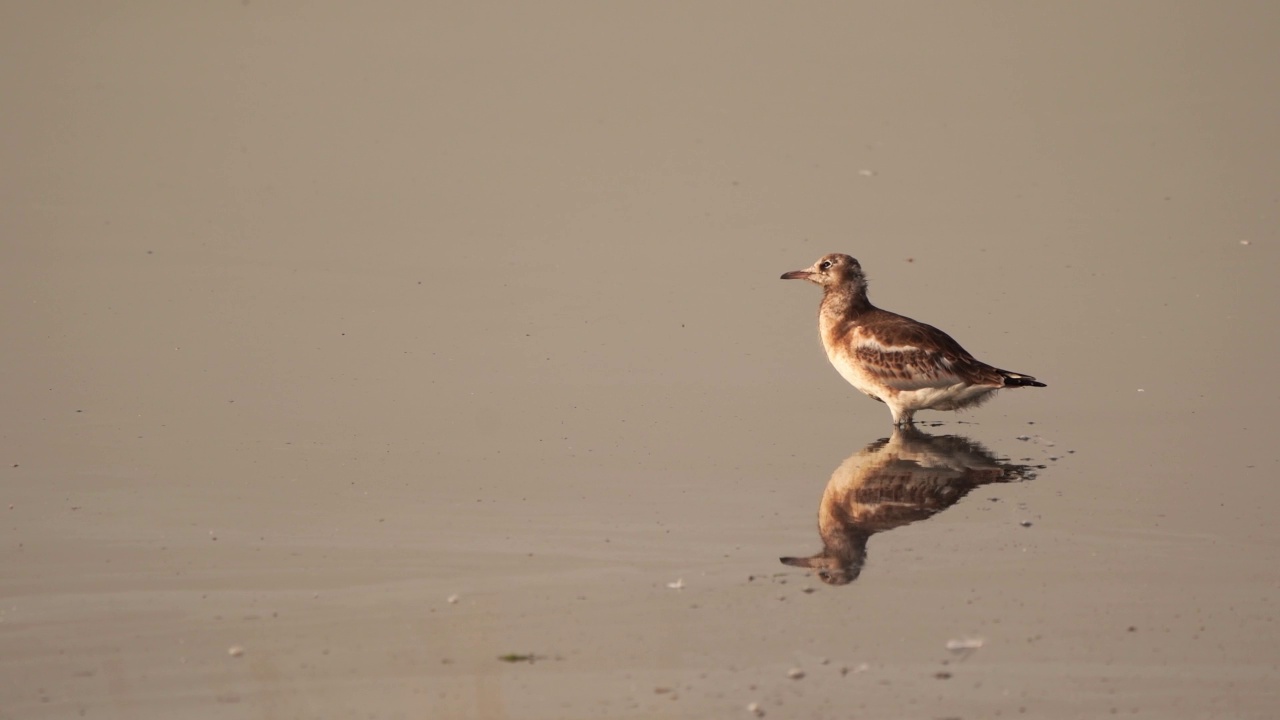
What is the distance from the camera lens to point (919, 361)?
12344 millimetres

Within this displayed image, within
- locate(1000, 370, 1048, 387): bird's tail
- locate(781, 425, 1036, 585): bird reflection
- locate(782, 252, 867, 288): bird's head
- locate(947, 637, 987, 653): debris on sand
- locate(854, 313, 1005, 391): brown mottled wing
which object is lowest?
locate(947, 637, 987, 653): debris on sand

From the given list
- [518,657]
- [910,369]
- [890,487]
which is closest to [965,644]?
[518,657]

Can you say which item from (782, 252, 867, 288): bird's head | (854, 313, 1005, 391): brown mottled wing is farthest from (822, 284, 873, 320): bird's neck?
(854, 313, 1005, 391): brown mottled wing

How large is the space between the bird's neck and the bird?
11.5 inches

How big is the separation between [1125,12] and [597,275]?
1290 centimetres

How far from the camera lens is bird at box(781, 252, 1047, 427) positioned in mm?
12336

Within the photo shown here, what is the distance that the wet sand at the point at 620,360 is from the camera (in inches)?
312

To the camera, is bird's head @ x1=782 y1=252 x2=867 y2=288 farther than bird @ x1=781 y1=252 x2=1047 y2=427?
Yes

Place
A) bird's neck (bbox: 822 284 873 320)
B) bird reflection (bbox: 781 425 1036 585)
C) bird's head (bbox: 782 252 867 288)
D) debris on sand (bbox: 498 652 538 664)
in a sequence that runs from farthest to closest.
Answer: bird's head (bbox: 782 252 867 288) → bird's neck (bbox: 822 284 873 320) → bird reflection (bbox: 781 425 1036 585) → debris on sand (bbox: 498 652 538 664)

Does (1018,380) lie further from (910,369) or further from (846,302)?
(846,302)

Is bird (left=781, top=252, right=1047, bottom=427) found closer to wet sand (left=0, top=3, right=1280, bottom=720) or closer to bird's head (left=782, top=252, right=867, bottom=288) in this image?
wet sand (left=0, top=3, right=1280, bottom=720)

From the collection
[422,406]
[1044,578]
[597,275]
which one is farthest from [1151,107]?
[1044,578]

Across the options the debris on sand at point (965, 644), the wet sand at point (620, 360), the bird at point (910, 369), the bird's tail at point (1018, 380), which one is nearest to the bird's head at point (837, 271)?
the bird at point (910, 369)

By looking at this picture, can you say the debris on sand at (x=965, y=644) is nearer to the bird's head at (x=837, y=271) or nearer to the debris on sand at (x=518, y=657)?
the debris on sand at (x=518, y=657)
